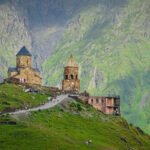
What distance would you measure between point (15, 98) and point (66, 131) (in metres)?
31.6

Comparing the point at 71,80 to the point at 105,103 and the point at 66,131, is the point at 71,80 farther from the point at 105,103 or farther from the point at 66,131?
the point at 66,131

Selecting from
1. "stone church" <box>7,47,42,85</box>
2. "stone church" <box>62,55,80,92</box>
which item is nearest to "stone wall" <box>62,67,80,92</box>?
"stone church" <box>62,55,80,92</box>

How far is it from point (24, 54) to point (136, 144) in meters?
69.8

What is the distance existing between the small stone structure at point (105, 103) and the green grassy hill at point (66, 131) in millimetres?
8020

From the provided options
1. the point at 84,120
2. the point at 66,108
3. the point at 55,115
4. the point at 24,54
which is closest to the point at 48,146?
the point at 55,115

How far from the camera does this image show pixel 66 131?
92688 mm

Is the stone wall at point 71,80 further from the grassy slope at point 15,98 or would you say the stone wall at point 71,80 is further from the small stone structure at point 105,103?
the grassy slope at point 15,98

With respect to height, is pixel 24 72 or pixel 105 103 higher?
pixel 24 72

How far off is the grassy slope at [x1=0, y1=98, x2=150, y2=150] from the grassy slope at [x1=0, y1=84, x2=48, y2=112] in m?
7.90

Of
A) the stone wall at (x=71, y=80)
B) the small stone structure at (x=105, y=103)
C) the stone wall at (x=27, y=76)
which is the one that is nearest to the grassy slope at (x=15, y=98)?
the small stone structure at (x=105, y=103)

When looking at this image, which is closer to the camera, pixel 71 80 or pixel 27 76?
pixel 71 80

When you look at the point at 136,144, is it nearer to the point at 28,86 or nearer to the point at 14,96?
the point at 14,96

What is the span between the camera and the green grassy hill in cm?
7569

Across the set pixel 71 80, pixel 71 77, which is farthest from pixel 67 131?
pixel 71 77
